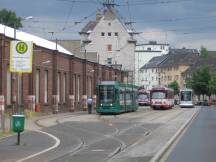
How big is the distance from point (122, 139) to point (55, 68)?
43633mm

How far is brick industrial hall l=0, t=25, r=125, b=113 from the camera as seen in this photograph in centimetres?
5673

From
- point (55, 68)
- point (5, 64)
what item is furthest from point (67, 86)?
point (5, 64)

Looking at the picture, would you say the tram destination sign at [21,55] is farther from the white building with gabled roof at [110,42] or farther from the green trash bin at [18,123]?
the white building with gabled roof at [110,42]

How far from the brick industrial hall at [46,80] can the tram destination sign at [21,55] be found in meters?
16.3

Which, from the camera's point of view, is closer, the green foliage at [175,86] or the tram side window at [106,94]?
the tram side window at [106,94]

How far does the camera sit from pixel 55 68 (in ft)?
242

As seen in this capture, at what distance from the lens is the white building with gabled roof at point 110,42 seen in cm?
13712

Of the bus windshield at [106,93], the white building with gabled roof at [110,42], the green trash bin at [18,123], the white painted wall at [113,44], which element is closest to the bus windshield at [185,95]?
the white building with gabled roof at [110,42]

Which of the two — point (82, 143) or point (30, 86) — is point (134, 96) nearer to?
point (30, 86)

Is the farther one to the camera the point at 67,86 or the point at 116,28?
the point at 116,28

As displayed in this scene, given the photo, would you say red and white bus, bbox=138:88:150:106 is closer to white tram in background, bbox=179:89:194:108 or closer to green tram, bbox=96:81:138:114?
white tram in background, bbox=179:89:194:108

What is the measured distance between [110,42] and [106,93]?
75.7 metres

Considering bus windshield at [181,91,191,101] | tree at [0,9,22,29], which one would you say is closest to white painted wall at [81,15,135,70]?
bus windshield at [181,91,191,101]

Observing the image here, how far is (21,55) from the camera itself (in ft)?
104
